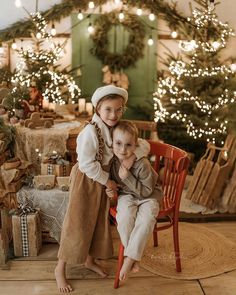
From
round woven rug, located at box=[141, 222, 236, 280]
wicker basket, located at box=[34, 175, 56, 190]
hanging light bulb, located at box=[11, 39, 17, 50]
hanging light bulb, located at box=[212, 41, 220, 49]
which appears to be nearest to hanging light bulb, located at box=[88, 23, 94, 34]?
hanging light bulb, located at box=[11, 39, 17, 50]

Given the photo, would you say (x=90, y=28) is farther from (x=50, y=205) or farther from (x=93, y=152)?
(x=93, y=152)

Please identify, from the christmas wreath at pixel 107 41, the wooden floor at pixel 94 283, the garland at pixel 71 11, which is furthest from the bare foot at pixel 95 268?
the garland at pixel 71 11

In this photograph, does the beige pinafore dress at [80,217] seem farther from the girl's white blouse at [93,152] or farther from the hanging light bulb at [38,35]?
the hanging light bulb at [38,35]

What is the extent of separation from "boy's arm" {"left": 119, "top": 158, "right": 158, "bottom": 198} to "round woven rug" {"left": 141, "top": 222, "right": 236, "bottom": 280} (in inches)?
25.3

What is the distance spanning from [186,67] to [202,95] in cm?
33

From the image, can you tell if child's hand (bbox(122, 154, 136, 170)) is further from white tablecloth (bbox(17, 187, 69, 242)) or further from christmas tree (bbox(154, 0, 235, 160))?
christmas tree (bbox(154, 0, 235, 160))

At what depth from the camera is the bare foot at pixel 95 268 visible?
280 cm

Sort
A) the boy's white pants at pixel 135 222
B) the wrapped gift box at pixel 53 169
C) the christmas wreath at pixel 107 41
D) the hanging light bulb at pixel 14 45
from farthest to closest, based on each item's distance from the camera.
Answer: the christmas wreath at pixel 107 41 < the hanging light bulb at pixel 14 45 < the wrapped gift box at pixel 53 169 < the boy's white pants at pixel 135 222

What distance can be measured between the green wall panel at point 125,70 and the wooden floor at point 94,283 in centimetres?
257

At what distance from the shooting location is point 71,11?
15.9 ft

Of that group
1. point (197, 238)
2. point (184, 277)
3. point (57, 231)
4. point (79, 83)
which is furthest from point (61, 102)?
point (184, 277)

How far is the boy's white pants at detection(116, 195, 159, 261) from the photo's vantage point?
2391mm

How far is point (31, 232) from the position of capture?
9.73 feet

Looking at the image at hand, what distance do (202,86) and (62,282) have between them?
2735 mm
